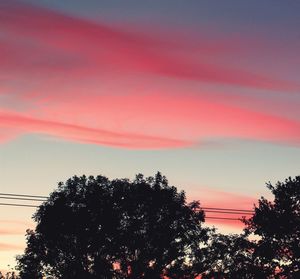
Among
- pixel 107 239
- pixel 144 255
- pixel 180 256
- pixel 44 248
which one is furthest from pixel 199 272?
pixel 44 248

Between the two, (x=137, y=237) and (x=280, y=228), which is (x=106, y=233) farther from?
(x=280, y=228)

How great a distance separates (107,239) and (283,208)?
20996mm

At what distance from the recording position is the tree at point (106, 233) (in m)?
67.3

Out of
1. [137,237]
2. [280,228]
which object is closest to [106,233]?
[137,237]

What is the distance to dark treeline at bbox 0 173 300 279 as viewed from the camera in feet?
217

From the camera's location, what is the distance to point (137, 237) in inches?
2697

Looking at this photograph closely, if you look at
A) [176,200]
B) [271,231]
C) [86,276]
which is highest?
[176,200]

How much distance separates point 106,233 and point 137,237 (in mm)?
3726

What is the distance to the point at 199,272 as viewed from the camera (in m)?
69.8

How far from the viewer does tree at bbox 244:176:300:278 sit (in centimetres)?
6375

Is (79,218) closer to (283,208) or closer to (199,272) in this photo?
(199,272)

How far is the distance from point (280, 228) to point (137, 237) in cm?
1672

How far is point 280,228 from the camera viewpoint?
6544 cm

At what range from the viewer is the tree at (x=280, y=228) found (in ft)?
209
